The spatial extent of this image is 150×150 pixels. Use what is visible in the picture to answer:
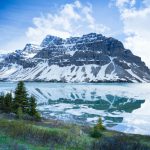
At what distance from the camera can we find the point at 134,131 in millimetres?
42375

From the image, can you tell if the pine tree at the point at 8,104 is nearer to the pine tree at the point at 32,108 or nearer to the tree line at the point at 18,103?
the tree line at the point at 18,103

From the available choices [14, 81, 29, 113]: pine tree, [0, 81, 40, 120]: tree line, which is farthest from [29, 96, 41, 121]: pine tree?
[14, 81, 29, 113]: pine tree

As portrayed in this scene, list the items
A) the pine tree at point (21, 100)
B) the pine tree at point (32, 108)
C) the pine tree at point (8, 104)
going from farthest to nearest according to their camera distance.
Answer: the pine tree at point (8, 104)
the pine tree at point (21, 100)
the pine tree at point (32, 108)

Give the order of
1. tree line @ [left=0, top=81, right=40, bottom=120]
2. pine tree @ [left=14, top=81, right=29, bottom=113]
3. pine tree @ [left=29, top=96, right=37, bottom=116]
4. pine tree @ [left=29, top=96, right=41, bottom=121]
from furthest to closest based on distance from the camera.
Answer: pine tree @ [left=14, top=81, right=29, bottom=113] → tree line @ [left=0, top=81, right=40, bottom=120] → pine tree @ [left=29, top=96, right=37, bottom=116] → pine tree @ [left=29, top=96, right=41, bottom=121]

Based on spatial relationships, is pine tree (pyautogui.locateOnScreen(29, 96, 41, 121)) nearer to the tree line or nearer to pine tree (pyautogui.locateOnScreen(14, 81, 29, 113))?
the tree line

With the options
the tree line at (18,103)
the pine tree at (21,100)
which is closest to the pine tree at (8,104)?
the tree line at (18,103)

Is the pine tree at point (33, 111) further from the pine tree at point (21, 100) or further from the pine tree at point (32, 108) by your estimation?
the pine tree at point (21, 100)

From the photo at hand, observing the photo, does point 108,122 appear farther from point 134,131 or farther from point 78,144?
point 78,144

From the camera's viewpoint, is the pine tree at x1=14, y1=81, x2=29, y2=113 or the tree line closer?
the tree line

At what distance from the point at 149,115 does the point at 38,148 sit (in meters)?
44.2

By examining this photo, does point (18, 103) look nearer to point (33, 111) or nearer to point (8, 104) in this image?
point (8, 104)

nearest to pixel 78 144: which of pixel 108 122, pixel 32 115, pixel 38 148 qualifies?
pixel 38 148

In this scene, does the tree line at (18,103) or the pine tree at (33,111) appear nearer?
the pine tree at (33,111)

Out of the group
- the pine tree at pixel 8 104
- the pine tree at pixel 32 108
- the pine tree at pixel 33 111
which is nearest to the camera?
the pine tree at pixel 33 111
